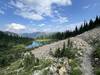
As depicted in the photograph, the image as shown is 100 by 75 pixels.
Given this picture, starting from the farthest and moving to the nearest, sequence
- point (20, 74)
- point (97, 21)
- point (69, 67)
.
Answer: point (97, 21) → point (20, 74) → point (69, 67)

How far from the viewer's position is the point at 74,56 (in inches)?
2292

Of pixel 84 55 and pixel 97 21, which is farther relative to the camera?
pixel 97 21

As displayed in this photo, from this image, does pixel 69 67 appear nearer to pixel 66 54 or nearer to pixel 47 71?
pixel 47 71

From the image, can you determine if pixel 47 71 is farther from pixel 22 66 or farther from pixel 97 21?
pixel 97 21

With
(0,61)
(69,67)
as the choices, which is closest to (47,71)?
(69,67)

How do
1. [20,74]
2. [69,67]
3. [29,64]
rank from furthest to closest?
[29,64] < [20,74] < [69,67]

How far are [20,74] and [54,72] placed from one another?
41.1 feet

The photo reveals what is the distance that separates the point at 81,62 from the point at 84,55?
359 inches

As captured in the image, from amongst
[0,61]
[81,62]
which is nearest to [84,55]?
[81,62]

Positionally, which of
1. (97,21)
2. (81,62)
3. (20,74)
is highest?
(97,21)

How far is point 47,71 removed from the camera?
44.5 metres

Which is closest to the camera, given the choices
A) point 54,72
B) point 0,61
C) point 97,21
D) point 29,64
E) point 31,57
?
point 54,72

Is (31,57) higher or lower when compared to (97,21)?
lower

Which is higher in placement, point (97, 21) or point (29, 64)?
point (97, 21)
